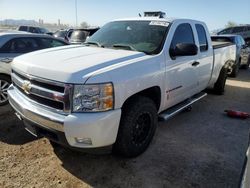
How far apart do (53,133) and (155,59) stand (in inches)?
67.3

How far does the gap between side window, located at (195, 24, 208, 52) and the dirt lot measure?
1.61 m

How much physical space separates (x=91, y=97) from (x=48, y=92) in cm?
53

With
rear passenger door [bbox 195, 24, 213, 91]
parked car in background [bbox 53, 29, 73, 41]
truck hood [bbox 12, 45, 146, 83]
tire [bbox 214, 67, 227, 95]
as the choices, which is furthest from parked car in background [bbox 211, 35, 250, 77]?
truck hood [bbox 12, 45, 146, 83]

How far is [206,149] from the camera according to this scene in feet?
13.7

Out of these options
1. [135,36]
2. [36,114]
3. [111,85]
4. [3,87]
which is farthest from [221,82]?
[36,114]

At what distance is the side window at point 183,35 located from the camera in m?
4.41

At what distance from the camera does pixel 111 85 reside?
299 cm

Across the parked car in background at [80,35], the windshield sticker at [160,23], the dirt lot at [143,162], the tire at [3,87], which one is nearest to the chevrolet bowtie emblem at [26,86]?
the dirt lot at [143,162]

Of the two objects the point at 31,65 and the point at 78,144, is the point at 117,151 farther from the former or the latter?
the point at 31,65

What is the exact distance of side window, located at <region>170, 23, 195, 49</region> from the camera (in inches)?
174

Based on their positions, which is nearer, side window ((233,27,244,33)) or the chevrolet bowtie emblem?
the chevrolet bowtie emblem

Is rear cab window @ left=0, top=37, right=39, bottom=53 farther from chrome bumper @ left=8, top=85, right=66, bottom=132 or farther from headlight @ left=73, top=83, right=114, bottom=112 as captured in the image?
headlight @ left=73, top=83, right=114, bottom=112

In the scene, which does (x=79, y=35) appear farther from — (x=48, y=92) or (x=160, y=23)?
(x=48, y=92)

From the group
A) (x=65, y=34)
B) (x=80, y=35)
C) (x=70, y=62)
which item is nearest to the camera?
(x=70, y=62)
